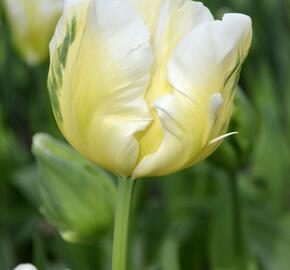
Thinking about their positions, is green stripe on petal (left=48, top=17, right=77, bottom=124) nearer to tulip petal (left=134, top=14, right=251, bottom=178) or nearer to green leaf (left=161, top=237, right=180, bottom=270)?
tulip petal (left=134, top=14, right=251, bottom=178)

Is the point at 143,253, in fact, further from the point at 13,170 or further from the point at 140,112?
the point at 140,112

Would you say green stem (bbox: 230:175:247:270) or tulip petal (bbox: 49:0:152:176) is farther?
green stem (bbox: 230:175:247:270)

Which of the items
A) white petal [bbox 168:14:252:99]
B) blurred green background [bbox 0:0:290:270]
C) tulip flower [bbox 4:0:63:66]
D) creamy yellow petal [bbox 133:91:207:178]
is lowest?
blurred green background [bbox 0:0:290:270]

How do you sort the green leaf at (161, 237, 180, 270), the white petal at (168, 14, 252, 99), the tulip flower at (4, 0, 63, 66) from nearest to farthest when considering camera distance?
the white petal at (168, 14, 252, 99) → the green leaf at (161, 237, 180, 270) → the tulip flower at (4, 0, 63, 66)

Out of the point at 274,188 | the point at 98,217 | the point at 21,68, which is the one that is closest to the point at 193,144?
the point at 98,217

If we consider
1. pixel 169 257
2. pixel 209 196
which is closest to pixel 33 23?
pixel 209 196

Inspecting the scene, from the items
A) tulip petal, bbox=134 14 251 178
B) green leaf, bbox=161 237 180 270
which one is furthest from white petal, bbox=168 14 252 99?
green leaf, bbox=161 237 180 270

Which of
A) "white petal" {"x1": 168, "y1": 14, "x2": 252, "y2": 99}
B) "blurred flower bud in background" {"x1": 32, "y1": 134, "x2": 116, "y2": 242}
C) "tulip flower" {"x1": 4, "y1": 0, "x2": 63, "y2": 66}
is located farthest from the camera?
"tulip flower" {"x1": 4, "y1": 0, "x2": 63, "y2": 66}
